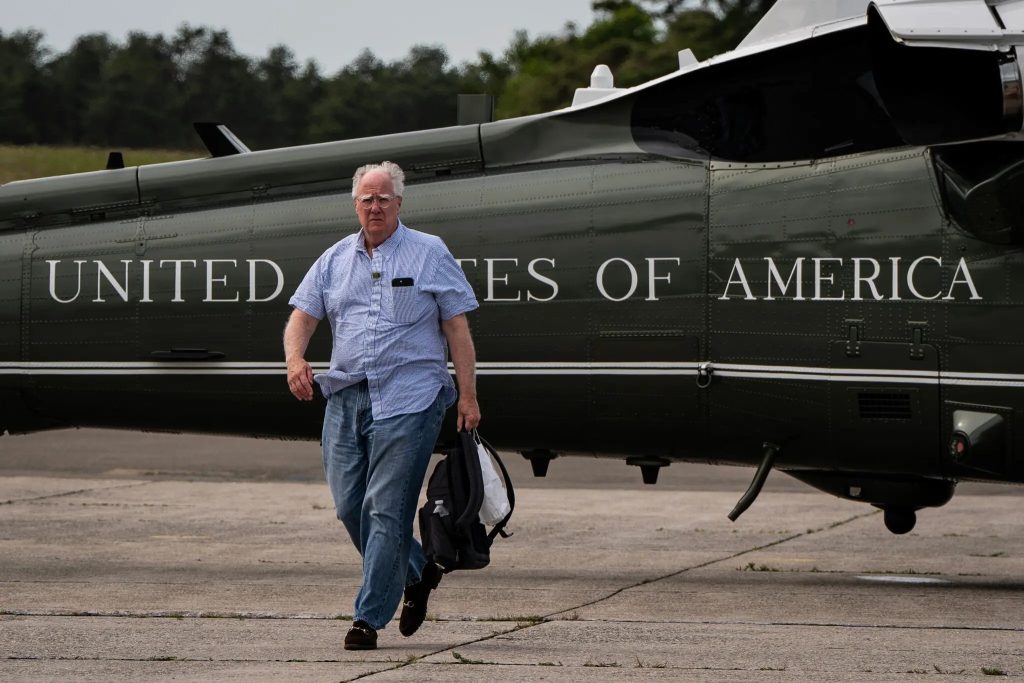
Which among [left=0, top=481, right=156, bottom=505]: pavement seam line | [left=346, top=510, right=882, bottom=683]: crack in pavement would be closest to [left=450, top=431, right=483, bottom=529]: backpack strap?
[left=346, top=510, right=882, bottom=683]: crack in pavement

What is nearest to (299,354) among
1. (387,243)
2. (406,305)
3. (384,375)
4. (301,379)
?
(301,379)

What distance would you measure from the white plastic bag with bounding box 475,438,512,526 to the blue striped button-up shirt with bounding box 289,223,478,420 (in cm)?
27

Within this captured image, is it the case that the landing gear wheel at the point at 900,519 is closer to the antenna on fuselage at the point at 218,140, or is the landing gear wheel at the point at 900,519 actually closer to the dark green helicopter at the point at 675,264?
the dark green helicopter at the point at 675,264

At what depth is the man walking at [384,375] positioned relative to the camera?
620cm

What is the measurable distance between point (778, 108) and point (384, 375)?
2949 millimetres

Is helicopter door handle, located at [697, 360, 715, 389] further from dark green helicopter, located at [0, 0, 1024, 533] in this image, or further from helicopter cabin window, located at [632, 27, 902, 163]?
helicopter cabin window, located at [632, 27, 902, 163]

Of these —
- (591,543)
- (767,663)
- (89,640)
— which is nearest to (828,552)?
(591,543)

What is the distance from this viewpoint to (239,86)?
36.9 meters

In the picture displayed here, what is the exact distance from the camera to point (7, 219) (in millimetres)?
8906

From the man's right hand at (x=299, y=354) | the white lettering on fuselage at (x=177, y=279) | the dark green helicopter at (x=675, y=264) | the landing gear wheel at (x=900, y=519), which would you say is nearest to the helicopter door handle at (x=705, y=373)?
the dark green helicopter at (x=675, y=264)

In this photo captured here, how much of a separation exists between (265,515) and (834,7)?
6.02m

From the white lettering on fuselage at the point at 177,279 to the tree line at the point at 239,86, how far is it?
16.6 meters

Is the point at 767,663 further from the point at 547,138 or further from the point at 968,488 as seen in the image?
the point at 968,488

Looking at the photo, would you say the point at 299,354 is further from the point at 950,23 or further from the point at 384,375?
the point at 950,23
